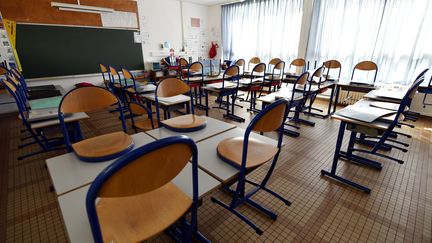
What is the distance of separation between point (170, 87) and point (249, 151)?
1.18 m

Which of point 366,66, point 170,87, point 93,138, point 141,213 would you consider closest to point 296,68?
point 366,66

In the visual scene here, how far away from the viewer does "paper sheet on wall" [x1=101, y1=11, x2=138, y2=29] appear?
5074 millimetres

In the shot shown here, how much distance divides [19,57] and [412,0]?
295 inches

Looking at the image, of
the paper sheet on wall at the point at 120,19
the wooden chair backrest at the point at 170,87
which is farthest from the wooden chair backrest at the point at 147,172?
the paper sheet on wall at the point at 120,19

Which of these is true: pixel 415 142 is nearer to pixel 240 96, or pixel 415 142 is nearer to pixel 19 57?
pixel 240 96

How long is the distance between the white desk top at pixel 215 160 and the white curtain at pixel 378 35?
419cm

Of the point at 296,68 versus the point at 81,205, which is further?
the point at 296,68

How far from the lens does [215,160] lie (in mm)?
1167

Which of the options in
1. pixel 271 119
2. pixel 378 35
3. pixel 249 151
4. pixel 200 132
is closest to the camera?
pixel 271 119

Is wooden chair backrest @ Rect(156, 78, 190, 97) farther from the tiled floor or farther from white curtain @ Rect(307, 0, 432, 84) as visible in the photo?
white curtain @ Rect(307, 0, 432, 84)

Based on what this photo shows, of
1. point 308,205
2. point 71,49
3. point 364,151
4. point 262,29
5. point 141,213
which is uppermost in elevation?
point 262,29

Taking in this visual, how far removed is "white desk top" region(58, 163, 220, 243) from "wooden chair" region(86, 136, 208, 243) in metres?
0.05

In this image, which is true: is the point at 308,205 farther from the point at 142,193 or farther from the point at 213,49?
the point at 213,49

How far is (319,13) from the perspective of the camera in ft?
15.4
